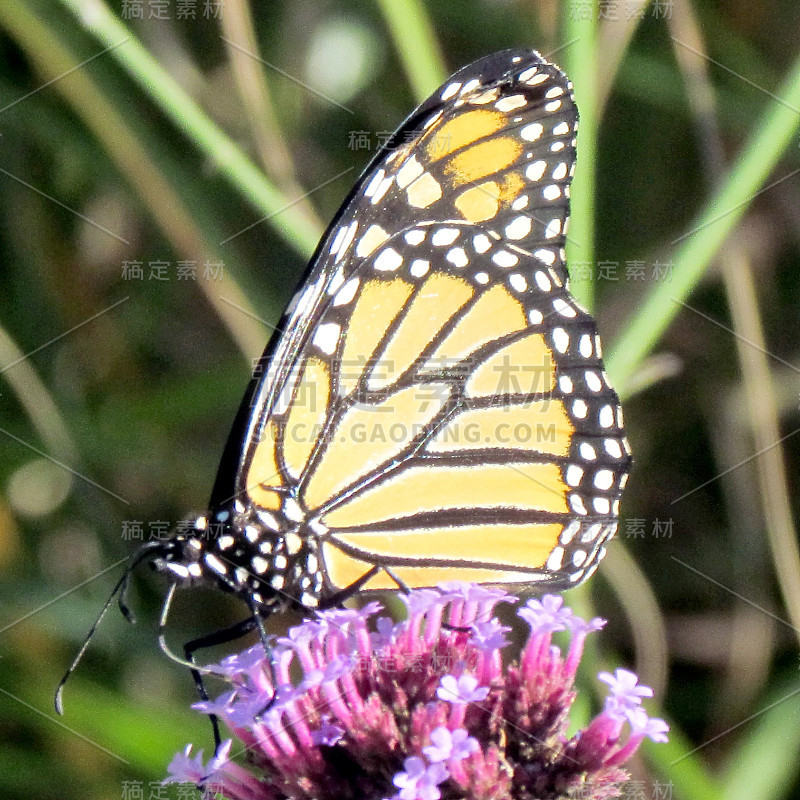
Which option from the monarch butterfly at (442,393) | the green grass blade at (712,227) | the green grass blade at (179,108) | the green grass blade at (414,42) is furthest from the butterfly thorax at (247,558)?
the green grass blade at (414,42)

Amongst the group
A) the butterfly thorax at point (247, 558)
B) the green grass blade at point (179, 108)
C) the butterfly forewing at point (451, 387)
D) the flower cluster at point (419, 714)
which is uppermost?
the green grass blade at point (179, 108)

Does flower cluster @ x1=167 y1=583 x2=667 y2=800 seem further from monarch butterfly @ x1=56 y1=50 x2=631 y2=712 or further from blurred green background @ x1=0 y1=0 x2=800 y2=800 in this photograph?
blurred green background @ x1=0 y1=0 x2=800 y2=800

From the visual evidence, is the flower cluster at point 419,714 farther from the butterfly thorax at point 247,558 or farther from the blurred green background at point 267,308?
the blurred green background at point 267,308

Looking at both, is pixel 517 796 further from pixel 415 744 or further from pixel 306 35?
pixel 306 35

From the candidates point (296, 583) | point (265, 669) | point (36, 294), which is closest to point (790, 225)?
point (296, 583)

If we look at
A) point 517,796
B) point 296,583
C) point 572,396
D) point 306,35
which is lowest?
point 517,796

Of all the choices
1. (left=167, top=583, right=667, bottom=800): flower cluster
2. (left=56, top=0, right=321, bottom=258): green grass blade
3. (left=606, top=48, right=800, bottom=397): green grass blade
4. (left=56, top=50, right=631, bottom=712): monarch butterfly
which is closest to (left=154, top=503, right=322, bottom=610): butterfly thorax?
(left=56, top=50, right=631, bottom=712): monarch butterfly

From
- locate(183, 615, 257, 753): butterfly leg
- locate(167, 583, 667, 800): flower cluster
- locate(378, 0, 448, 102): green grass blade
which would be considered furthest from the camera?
locate(378, 0, 448, 102): green grass blade
